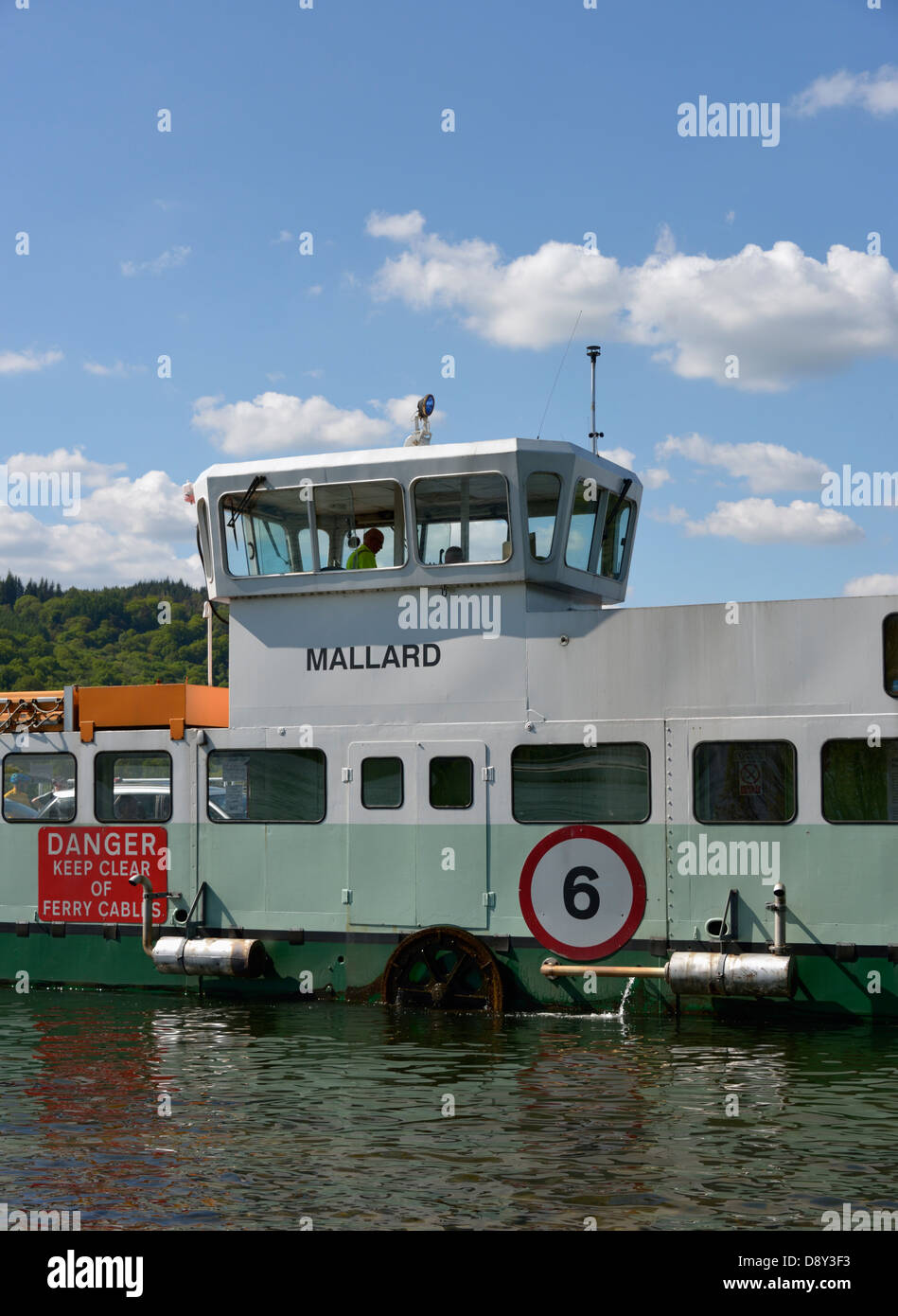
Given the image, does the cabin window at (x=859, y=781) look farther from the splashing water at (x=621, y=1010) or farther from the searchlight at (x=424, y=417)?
the searchlight at (x=424, y=417)

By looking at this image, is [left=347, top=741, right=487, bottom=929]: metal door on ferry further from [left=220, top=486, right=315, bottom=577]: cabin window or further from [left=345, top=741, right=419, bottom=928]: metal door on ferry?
[left=220, top=486, right=315, bottom=577]: cabin window

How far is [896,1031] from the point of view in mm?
12781

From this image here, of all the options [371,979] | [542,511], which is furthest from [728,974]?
[542,511]

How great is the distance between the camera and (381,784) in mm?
14633

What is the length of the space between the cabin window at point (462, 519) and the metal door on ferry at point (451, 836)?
2006mm

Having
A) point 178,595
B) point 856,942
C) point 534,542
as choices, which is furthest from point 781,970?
point 178,595

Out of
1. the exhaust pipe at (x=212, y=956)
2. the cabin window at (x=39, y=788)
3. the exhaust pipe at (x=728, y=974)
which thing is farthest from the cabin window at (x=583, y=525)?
the cabin window at (x=39, y=788)

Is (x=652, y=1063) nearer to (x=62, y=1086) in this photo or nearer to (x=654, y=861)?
(x=654, y=861)

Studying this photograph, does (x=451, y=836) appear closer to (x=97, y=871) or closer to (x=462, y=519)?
(x=462, y=519)

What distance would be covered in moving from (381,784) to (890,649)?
534 centimetres
